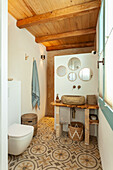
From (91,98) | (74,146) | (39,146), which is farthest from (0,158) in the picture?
(91,98)

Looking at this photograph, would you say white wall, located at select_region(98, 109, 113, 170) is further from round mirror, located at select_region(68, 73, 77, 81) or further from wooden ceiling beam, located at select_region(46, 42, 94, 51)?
wooden ceiling beam, located at select_region(46, 42, 94, 51)

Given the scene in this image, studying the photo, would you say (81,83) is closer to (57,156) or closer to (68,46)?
(57,156)

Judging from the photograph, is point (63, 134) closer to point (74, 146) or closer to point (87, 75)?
point (74, 146)

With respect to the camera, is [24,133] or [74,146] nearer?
[24,133]

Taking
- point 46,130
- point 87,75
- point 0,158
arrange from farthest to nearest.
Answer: point 46,130, point 87,75, point 0,158

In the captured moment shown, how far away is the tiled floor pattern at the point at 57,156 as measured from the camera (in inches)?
56.8

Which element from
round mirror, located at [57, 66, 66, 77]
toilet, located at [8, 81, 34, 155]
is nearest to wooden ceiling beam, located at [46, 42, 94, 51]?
round mirror, located at [57, 66, 66, 77]

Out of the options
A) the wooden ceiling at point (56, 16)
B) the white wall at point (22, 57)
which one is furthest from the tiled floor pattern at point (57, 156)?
the wooden ceiling at point (56, 16)

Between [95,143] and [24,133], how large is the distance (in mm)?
1491

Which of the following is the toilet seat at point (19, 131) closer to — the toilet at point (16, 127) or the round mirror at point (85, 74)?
the toilet at point (16, 127)

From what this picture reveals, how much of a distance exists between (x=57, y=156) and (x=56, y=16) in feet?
8.44

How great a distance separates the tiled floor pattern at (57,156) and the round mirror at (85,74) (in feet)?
4.63

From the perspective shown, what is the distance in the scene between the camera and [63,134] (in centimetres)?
239

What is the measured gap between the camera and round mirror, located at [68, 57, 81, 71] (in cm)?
243
